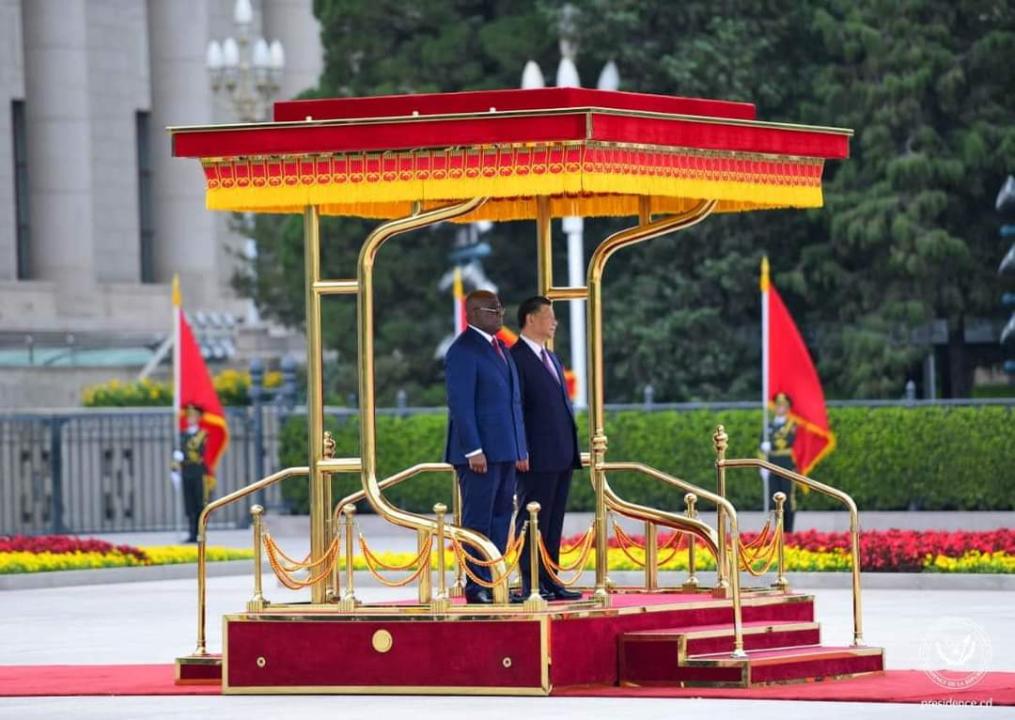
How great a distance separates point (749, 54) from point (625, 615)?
2853 cm

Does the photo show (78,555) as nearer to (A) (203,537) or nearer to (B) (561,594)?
(A) (203,537)

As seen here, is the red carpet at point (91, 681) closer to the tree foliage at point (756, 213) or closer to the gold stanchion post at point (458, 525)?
the gold stanchion post at point (458, 525)

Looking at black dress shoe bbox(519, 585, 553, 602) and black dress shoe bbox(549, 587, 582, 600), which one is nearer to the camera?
black dress shoe bbox(519, 585, 553, 602)

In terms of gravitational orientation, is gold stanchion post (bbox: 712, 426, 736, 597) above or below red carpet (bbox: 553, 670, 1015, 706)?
above

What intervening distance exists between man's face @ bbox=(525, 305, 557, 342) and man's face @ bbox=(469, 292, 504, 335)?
0.35 metres

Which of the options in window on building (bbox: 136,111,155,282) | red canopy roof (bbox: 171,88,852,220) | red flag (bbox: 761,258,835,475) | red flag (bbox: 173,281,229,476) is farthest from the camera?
window on building (bbox: 136,111,155,282)

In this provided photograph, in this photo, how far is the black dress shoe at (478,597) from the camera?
16.2 metres

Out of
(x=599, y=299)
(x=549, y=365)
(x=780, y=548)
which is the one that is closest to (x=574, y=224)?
(x=780, y=548)

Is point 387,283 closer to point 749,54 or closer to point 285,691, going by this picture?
point 749,54

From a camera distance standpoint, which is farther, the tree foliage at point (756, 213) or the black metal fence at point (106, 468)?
the tree foliage at point (756, 213)

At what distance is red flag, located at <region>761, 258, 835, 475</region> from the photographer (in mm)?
30375

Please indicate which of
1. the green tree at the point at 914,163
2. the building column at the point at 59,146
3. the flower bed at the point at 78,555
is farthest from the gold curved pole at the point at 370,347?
the building column at the point at 59,146

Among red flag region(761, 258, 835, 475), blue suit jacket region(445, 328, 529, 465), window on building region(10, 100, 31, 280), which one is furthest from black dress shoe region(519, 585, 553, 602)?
window on building region(10, 100, 31, 280)

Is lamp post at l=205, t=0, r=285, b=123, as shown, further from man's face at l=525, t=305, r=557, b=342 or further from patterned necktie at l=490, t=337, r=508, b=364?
patterned necktie at l=490, t=337, r=508, b=364
